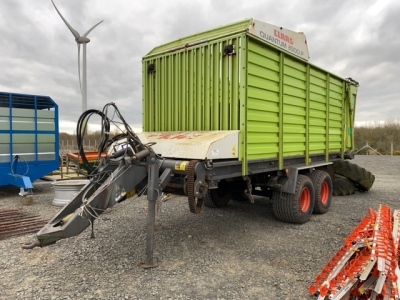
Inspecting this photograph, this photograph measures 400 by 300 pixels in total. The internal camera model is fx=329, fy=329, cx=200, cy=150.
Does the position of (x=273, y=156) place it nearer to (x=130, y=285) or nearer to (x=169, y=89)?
(x=169, y=89)

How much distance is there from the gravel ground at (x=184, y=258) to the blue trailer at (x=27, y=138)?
222cm

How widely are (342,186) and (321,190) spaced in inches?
104

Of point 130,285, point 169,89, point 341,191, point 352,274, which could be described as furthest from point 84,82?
point 352,274

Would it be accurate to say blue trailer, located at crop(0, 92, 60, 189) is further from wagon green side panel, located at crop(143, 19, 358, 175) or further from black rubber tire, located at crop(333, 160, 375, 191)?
black rubber tire, located at crop(333, 160, 375, 191)

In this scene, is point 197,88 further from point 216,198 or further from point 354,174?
point 354,174

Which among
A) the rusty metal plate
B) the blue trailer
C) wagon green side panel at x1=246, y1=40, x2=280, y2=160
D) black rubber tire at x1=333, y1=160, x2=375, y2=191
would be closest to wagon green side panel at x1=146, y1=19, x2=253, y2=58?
wagon green side panel at x1=246, y1=40, x2=280, y2=160

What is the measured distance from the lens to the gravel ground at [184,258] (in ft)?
10.7

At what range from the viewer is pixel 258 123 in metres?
4.63

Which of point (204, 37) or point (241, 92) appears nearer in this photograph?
point (241, 92)

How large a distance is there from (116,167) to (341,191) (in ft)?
21.5

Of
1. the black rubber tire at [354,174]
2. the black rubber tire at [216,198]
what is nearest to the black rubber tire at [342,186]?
the black rubber tire at [354,174]

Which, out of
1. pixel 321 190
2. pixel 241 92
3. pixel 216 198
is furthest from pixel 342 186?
pixel 241 92

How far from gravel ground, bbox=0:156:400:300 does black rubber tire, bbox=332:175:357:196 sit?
2082 millimetres

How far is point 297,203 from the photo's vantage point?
18.1ft
